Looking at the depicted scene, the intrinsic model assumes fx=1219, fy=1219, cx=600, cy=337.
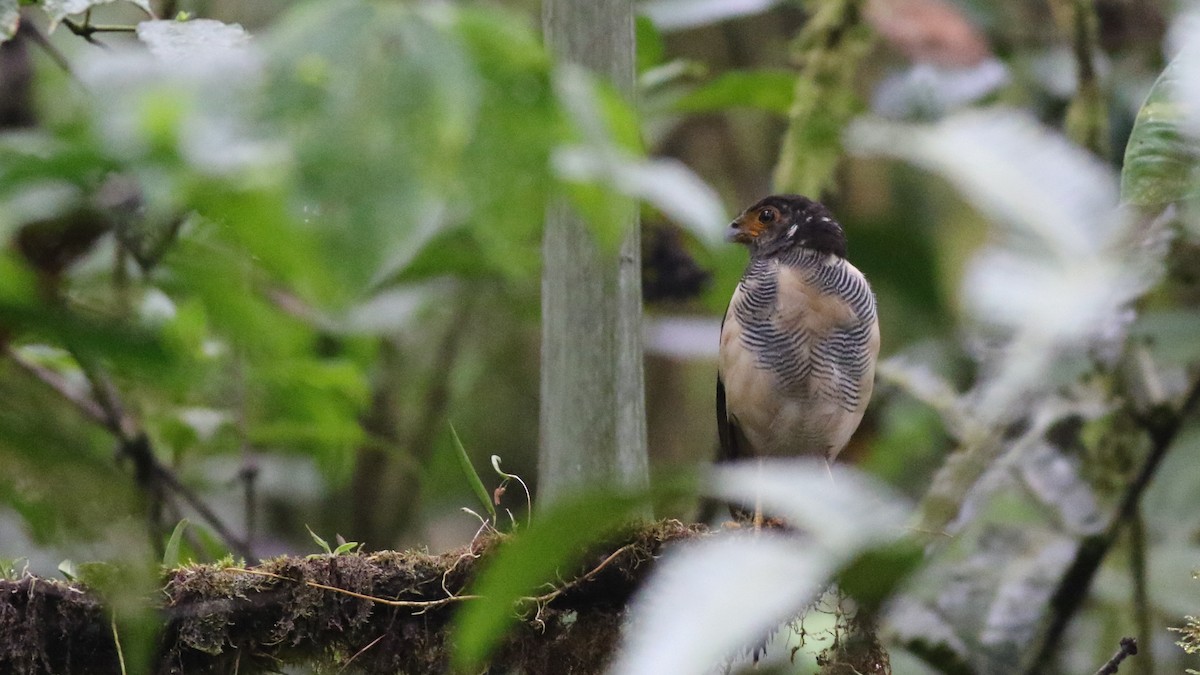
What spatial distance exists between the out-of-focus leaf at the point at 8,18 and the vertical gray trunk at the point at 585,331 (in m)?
0.85

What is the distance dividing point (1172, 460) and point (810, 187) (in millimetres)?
1699

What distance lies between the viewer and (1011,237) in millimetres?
772

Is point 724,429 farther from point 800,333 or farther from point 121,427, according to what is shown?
point 121,427

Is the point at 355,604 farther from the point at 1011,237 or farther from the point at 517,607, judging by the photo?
the point at 1011,237

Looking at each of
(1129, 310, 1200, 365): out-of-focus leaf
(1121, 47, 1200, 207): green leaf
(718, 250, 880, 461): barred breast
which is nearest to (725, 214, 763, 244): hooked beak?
(718, 250, 880, 461): barred breast

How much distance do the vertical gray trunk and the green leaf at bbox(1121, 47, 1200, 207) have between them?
1.00 metres

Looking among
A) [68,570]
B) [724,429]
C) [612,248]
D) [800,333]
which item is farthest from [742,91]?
[612,248]

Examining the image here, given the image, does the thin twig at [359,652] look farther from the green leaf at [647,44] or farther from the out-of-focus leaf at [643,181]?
the green leaf at [647,44]

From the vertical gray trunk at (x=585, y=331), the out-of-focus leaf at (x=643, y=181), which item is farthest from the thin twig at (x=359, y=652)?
the out-of-focus leaf at (x=643, y=181)

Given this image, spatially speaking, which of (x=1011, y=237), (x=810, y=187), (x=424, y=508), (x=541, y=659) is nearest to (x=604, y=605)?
(x=541, y=659)

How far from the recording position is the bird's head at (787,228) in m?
3.74

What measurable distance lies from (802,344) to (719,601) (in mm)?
3059

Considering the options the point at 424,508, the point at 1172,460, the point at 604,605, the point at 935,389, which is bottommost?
the point at 424,508

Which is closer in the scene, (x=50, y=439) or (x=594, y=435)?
(x=50, y=439)
